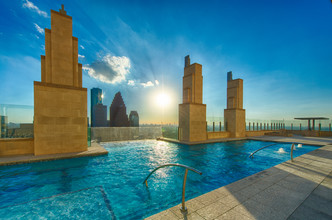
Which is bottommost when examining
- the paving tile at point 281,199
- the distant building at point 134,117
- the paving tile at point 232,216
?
the distant building at point 134,117

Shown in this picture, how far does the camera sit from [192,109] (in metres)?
14.8

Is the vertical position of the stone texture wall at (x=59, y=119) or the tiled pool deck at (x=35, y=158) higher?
the stone texture wall at (x=59, y=119)

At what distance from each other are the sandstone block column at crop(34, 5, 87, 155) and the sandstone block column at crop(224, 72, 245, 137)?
58.3 ft

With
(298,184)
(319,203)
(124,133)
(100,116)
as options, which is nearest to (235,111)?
(124,133)

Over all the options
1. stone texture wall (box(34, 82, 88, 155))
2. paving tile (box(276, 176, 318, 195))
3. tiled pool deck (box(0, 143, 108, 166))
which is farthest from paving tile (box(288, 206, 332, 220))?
stone texture wall (box(34, 82, 88, 155))

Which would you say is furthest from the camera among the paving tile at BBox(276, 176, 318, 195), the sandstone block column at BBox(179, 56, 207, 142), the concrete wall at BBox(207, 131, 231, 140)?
the concrete wall at BBox(207, 131, 231, 140)

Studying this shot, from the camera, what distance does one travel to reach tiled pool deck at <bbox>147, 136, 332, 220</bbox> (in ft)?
8.82

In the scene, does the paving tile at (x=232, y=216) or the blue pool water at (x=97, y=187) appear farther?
the blue pool water at (x=97, y=187)

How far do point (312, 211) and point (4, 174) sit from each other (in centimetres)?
1069

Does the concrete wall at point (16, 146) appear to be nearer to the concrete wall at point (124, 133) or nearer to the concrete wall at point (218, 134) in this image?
the concrete wall at point (124, 133)

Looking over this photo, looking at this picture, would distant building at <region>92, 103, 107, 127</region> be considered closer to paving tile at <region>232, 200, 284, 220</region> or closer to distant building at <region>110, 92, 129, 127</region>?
distant building at <region>110, 92, 129, 127</region>

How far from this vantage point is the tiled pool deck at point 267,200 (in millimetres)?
2689

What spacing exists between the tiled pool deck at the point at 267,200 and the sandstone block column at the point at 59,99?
29.0 feet

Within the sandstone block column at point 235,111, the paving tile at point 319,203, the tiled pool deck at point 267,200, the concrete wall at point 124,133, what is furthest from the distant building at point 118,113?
the paving tile at point 319,203
